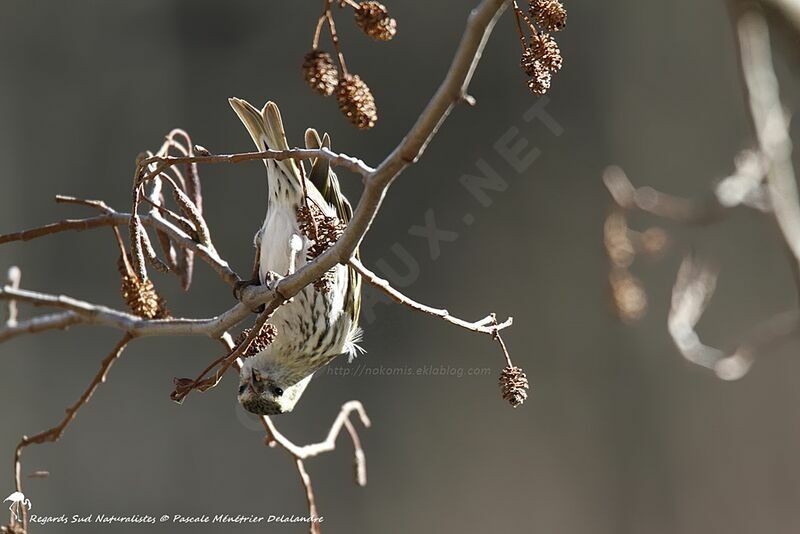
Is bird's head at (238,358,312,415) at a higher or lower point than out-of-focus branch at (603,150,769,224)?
lower

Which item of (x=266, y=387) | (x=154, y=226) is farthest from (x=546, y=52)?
(x=266, y=387)

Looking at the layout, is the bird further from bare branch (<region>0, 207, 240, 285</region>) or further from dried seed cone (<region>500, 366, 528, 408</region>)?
dried seed cone (<region>500, 366, 528, 408</region>)

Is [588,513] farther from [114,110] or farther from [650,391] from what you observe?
[114,110]

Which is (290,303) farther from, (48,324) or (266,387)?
(48,324)

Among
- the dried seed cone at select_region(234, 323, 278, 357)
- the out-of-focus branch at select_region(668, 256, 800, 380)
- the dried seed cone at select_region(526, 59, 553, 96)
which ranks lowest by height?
the dried seed cone at select_region(234, 323, 278, 357)

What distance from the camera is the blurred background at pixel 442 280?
132 inches

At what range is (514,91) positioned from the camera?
141 inches

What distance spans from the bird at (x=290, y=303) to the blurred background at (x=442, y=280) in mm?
1390

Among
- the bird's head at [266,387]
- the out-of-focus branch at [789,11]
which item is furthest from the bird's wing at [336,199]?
the out-of-focus branch at [789,11]

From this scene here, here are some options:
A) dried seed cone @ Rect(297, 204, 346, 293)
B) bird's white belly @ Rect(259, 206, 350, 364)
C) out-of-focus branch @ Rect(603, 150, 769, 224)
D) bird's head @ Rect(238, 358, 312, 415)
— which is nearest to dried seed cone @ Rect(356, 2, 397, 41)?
dried seed cone @ Rect(297, 204, 346, 293)

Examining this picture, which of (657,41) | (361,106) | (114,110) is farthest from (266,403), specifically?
(657,41)

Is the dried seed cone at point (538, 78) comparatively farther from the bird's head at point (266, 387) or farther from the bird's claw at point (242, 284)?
the bird's head at point (266, 387)

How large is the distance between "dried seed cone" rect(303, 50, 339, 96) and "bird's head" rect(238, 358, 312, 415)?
35.9 inches

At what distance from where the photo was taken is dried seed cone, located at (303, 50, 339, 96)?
3.14 ft
